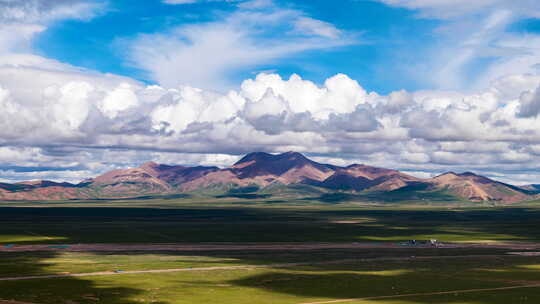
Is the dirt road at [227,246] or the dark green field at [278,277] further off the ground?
the dark green field at [278,277]

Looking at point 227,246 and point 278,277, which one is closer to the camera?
point 278,277

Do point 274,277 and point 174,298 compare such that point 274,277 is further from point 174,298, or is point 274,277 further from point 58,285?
point 58,285

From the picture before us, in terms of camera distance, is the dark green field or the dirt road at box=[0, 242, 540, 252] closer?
the dark green field

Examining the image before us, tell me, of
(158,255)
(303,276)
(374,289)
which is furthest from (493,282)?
(158,255)

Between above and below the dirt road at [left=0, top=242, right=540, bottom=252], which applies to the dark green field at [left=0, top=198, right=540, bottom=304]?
above

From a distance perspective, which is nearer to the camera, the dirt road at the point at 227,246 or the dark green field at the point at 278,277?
the dark green field at the point at 278,277

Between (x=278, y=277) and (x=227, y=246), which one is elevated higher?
(x=278, y=277)

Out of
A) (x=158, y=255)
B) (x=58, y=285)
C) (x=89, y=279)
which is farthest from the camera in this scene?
(x=158, y=255)

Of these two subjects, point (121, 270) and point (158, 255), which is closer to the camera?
point (121, 270)

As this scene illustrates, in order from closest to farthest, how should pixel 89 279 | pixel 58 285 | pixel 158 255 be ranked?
pixel 58 285, pixel 89 279, pixel 158 255
